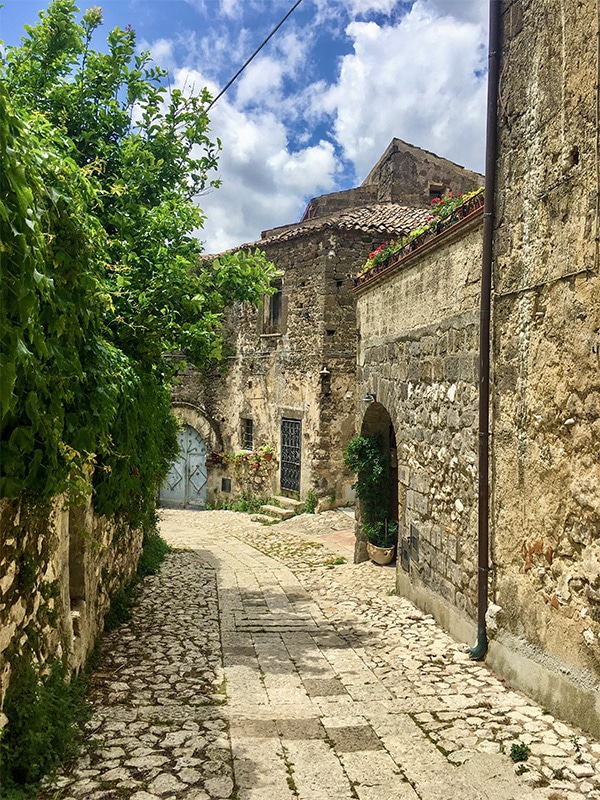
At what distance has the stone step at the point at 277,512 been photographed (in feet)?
47.0

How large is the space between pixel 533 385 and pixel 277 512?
10.8 m

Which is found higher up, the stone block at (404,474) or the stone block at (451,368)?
the stone block at (451,368)

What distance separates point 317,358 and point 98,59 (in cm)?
822

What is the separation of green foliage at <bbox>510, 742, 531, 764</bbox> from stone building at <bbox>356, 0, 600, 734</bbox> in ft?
1.44

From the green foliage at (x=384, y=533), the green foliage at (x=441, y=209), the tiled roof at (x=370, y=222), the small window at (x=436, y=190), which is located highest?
the small window at (x=436, y=190)

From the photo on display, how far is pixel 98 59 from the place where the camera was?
7.05 meters

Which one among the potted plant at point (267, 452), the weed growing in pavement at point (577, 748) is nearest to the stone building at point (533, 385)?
the weed growing in pavement at point (577, 748)

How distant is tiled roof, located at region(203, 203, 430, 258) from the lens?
1413 cm

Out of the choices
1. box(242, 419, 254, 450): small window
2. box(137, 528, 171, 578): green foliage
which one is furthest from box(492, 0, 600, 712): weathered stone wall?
box(242, 419, 254, 450): small window

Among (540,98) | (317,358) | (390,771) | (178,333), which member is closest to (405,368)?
(178,333)

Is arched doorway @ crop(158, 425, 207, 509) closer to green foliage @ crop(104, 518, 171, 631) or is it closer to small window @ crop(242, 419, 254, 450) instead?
small window @ crop(242, 419, 254, 450)

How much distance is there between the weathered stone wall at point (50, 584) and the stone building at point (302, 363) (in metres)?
8.07

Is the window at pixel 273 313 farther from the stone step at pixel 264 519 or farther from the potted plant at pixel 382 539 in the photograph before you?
the potted plant at pixel 382 539

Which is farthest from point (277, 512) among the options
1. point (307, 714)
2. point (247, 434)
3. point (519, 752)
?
point (519, 752)
